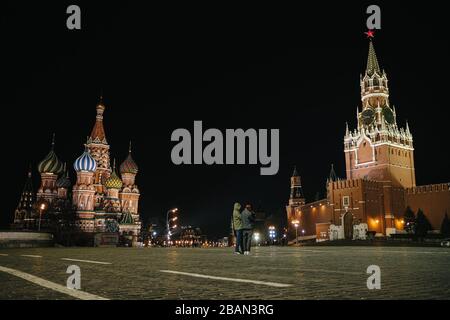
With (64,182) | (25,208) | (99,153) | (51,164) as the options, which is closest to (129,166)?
(99,153)

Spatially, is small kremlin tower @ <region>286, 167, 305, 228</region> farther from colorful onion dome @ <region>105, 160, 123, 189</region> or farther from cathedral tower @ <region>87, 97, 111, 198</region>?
cathedral tower @ <region>87, 97, 111, 198</region>

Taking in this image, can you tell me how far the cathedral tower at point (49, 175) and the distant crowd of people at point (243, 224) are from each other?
240 feet

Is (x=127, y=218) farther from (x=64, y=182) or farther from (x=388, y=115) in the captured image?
(x=388, y=115)

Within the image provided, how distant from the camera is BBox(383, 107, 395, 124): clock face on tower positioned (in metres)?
85.3

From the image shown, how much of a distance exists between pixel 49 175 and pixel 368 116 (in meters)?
63.3

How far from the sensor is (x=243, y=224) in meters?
15.1

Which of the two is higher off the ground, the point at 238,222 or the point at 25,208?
the point at 25,208

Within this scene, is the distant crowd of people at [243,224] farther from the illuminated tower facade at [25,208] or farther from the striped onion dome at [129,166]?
the striped onion dome at [129,166]

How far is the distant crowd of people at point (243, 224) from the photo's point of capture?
48.6ft
